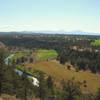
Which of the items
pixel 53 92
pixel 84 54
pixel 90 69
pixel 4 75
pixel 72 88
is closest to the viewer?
pixel 4 75

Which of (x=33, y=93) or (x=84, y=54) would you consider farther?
(x=84, y=54)

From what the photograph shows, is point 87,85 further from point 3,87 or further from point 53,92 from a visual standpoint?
point 3,87

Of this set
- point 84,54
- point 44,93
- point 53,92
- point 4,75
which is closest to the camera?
point 4,75

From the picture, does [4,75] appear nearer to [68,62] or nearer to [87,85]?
[87,85]

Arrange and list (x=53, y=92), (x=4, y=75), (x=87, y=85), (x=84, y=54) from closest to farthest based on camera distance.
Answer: (x=4, y=75) < (x=53, y=92) < (x=87, y=85) < (x=84, y=54)

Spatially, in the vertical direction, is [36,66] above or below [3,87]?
below

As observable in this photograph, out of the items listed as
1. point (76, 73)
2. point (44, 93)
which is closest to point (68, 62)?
point (76, 73)

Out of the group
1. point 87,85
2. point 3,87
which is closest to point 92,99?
point 3,87

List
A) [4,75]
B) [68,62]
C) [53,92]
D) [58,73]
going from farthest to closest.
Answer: [68,62] → [58,73] → [53,92] → [4,75]

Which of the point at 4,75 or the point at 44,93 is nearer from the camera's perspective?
the point at 4,75
